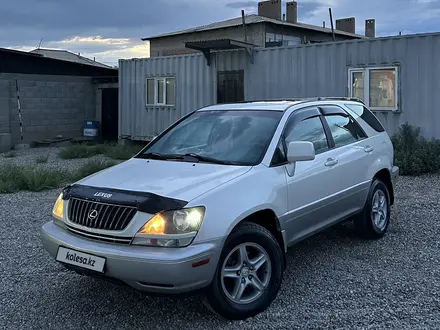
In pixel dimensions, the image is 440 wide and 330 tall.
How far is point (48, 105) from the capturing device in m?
19.3

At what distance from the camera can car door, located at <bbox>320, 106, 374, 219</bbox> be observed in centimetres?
524

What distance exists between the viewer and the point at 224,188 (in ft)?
12.8

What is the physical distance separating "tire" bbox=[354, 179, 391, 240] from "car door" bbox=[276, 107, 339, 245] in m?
0.87

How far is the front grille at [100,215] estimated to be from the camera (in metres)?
Result: 3.75

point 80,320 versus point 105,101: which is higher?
point 105,101

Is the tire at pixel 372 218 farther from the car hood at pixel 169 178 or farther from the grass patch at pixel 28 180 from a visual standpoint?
the grass patch at pixel 28 180

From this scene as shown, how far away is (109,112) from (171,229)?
17.7 metres

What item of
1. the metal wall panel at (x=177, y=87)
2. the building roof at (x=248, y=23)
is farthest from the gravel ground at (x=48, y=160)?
the building roof at (x=248, y=23)

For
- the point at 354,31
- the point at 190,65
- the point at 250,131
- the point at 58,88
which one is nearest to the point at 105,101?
the point at 58,88

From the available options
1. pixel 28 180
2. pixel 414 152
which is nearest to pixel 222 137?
pixel 28 180

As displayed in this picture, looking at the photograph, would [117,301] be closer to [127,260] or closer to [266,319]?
[127,260]

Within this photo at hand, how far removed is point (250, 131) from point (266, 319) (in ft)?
5.83

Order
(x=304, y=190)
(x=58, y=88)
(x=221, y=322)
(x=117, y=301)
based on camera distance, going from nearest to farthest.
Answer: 1. (x=221, y=322)
2. (x=117, y=301)
3. (x=304, y=190)
4. (x=58, y=88)

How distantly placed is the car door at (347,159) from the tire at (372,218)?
149 mm
